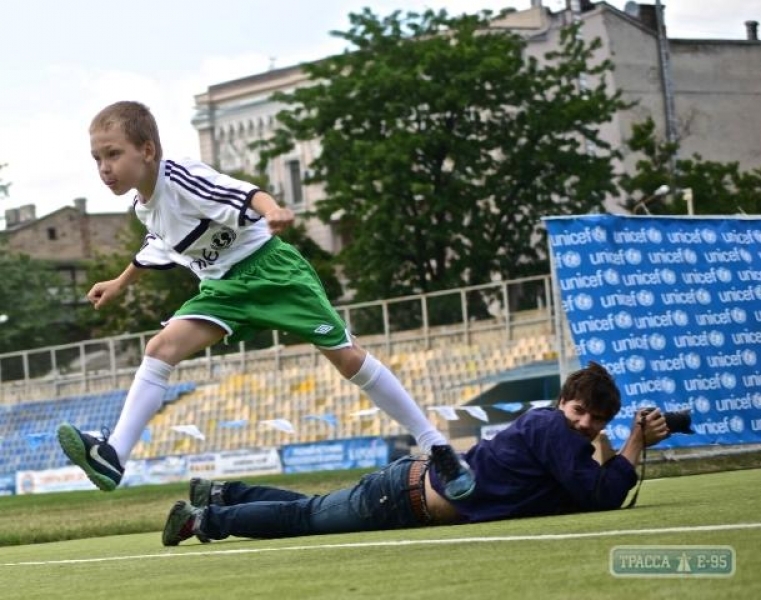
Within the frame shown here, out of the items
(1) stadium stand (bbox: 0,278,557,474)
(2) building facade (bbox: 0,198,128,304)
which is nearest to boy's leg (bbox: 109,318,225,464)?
(1) stadium stand (bbox: 0,278,557,474)

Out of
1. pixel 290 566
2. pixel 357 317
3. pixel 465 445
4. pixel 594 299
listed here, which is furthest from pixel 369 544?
pixel 357 317

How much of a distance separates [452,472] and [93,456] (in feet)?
5.14

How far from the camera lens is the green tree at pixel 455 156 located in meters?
57.2

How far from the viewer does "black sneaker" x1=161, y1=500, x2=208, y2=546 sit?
916 centimetres

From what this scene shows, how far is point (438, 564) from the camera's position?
643 cm

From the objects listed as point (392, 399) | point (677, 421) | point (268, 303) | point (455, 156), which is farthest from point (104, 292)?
point (455, 156)

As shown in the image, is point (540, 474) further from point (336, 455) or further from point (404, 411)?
point (336, 455)

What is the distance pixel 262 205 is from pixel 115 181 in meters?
0.73

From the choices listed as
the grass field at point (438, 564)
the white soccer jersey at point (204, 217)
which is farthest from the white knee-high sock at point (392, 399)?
the white soccer jersey at point (204, 217)

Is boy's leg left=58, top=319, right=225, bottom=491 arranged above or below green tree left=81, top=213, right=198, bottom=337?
below

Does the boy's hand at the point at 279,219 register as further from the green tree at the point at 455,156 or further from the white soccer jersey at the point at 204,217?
the green tree at the point at 455,156

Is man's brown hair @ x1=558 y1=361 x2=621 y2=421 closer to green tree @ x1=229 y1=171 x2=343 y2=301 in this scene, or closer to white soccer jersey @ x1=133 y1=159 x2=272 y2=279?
white soccer jersey @ x1=133 y1=159 x2=272 y2=279

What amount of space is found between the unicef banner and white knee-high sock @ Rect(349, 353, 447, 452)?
8.54 metres

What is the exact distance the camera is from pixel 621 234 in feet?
59.0
